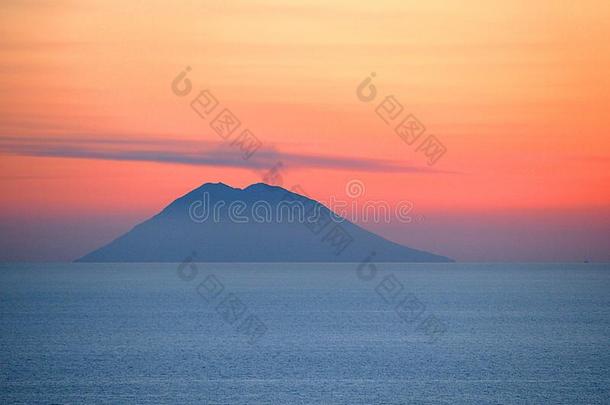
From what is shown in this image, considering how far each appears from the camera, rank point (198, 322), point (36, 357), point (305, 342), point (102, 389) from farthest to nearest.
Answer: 1. point (198, 322)
2. point (305, 342)
3. point (36, 357)
4. point (102, 389)

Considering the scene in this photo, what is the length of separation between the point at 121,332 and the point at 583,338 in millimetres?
24484

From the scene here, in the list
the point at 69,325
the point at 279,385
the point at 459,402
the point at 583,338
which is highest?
the point at 69,325

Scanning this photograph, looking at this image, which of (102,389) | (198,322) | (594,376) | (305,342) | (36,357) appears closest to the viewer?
(102,389)

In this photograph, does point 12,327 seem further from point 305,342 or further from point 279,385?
point 279,385

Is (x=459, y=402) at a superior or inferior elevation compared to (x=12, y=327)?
inferior

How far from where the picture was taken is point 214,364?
32.9 meters

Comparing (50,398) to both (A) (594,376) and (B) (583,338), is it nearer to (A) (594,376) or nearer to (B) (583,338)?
(A) (594,376)

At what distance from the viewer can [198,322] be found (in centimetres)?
5497

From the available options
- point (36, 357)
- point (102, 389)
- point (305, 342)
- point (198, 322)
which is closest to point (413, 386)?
point (102, 389)

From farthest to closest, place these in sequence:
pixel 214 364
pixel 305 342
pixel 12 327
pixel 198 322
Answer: pixel 198 322 < pixel 12 327 < pixel 305 342 < pixel 214 364

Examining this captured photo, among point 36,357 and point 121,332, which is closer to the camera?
point 36,357

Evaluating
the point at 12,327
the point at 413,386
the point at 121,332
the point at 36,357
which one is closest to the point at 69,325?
the point at 12,327

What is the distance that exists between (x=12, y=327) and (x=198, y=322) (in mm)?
11180

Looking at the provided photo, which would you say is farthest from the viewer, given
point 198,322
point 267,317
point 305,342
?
point 267,317
